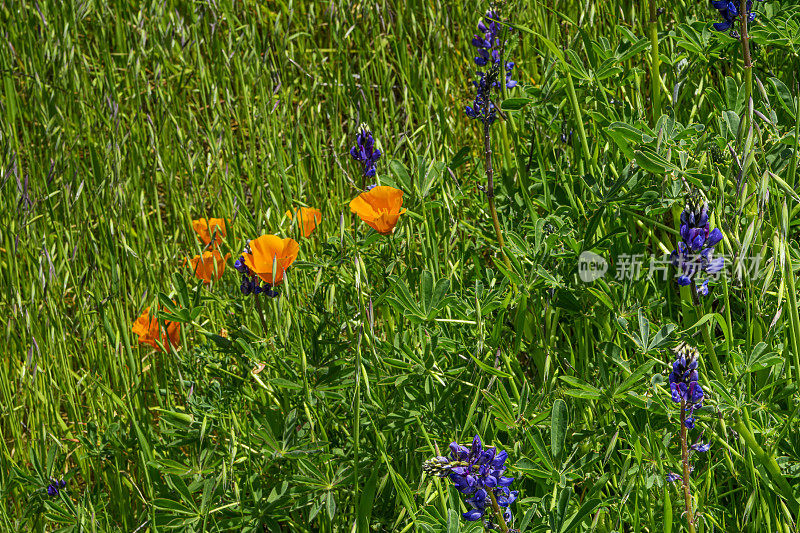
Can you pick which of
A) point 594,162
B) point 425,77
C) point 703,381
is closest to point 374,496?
point 703,381

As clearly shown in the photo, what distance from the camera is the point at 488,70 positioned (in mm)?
1833

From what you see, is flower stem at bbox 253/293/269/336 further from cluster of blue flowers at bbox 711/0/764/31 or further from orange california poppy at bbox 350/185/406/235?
cluster of blue flowers at bbox 711/0/764/31

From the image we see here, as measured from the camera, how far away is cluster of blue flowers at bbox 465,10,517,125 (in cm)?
178

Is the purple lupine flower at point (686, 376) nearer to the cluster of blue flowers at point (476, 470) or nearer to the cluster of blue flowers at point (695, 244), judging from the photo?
the cluster of blue flowers at point (695, 244)

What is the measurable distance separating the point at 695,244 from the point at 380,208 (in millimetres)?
754

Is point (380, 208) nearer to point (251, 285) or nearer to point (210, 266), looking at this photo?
point (251, 285)

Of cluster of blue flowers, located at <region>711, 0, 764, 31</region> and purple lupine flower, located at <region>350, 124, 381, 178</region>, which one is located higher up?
cluster of blue flowers, located at <region>711, 0, 764, 31</region>

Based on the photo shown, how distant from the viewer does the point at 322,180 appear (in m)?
2.46

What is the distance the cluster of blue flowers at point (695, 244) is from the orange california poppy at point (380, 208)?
0.64 metres

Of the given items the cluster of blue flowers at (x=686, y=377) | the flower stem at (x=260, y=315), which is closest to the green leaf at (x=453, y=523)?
the cluster of blue flowers at (x=686, y=377)

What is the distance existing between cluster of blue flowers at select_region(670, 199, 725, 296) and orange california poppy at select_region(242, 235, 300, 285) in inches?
32.1

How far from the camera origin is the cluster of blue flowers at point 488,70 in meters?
1.78

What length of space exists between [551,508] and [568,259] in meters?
0.63

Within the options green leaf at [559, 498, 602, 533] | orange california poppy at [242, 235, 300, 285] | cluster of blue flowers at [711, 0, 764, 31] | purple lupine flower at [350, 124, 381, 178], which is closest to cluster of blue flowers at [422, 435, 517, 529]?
green leaf at [559, 498, 602, 533]
